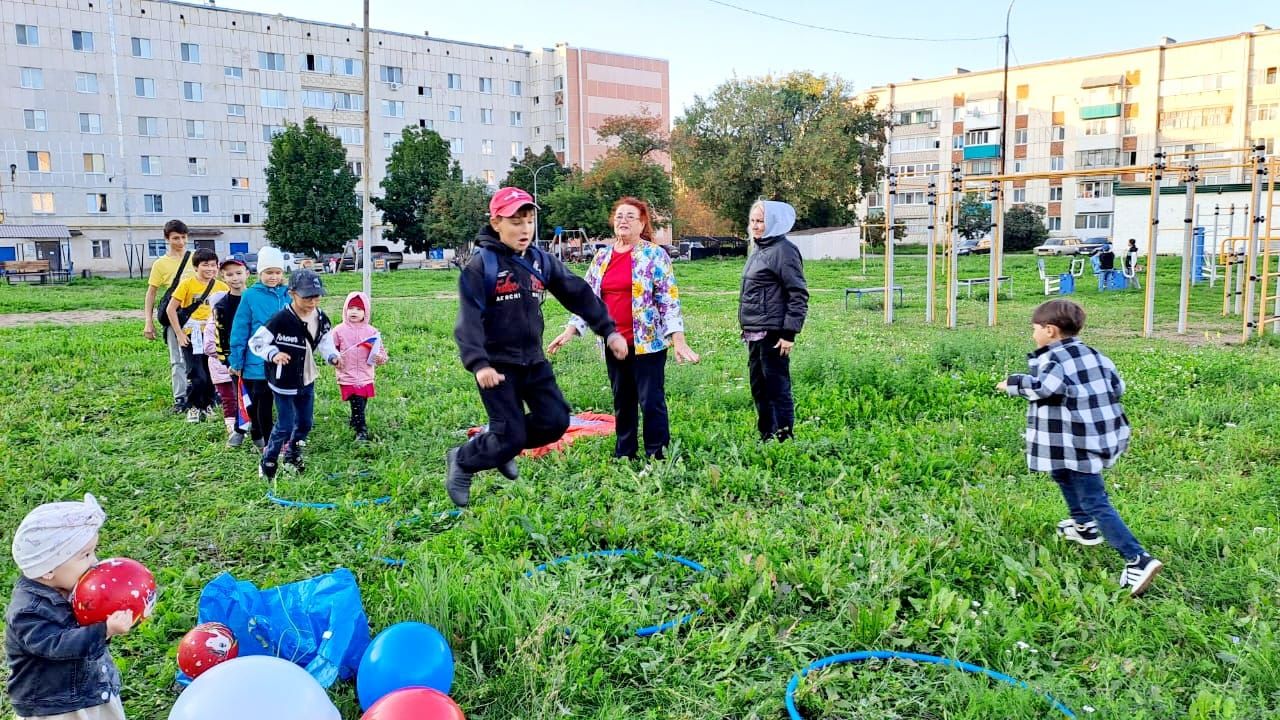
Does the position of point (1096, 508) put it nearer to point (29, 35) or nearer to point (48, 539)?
point (48, 539)

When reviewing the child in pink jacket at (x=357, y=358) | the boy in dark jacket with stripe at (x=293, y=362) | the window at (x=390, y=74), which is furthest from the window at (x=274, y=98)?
the boy in dark jacket with stripe at (x=293, y=362)

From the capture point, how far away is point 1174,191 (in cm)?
3322

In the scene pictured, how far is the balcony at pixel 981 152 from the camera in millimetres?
76062

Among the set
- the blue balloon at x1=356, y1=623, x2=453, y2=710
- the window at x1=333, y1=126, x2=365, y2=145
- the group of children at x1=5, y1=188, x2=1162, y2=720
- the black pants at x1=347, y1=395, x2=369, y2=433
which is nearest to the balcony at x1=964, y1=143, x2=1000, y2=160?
the window at x1=333, y1=126, x2=365, y2=145

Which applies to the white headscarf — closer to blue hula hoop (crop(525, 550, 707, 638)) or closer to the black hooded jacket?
blue hula hoop (crop(525, 550, 707, 638))

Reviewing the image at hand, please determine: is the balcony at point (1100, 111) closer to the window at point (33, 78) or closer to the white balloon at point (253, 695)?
the window at point (33, 78)

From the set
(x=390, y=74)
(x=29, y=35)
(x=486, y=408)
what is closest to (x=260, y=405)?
(x=486, y=408)

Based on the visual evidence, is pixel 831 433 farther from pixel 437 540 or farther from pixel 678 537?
pixel 437 540

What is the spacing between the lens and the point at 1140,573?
13.6ft

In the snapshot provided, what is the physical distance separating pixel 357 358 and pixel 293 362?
1164 mm

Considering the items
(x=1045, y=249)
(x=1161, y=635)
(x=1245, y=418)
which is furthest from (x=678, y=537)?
(x=1045, y=249)

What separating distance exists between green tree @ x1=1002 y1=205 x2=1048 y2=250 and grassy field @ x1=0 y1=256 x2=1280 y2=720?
59.1m

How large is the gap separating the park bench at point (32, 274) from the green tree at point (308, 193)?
13.1 meters

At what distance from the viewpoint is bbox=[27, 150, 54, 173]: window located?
188 ft
